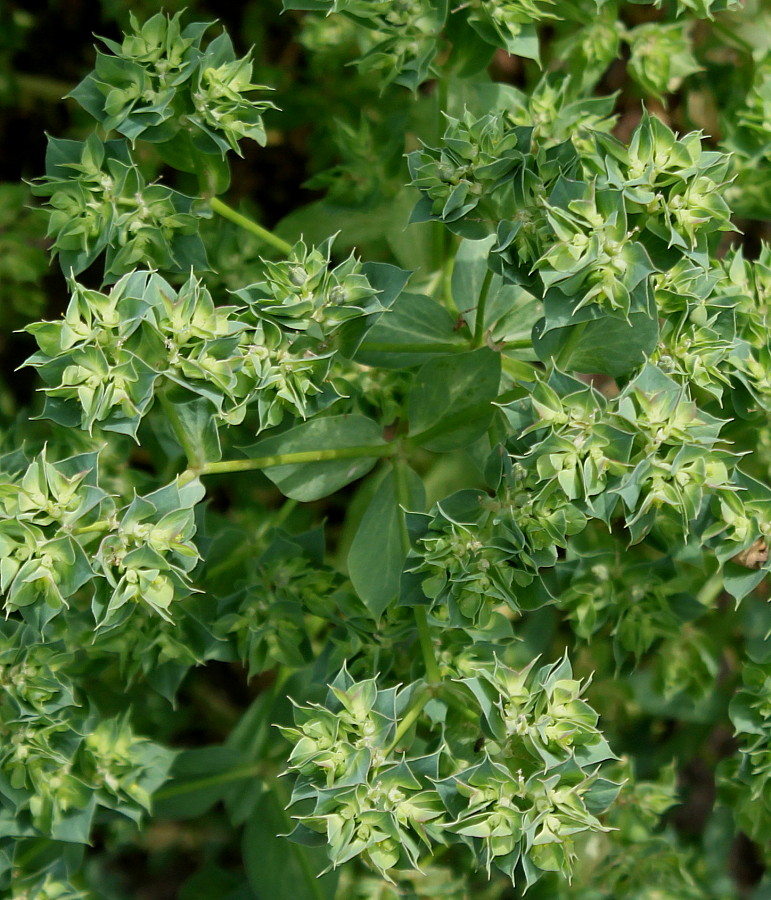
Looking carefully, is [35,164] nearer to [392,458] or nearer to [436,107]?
[436,107]

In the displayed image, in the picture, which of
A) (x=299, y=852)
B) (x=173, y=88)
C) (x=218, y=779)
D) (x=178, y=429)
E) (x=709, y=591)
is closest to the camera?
(x=178, y=429)

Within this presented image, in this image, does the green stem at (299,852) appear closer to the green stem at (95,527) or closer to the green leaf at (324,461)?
the green leaf at (324,461)

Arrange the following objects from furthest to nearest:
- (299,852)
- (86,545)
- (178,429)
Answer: (299,852) < (178,429) < (86,545)

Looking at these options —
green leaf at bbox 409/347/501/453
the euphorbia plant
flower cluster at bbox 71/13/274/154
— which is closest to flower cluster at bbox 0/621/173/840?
the euphorbia plant

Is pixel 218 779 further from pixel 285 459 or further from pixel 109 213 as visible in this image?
pixel 109 213

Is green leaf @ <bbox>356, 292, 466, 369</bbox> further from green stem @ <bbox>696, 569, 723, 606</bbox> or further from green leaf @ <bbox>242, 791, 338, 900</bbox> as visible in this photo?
green leaf @ <bbox>242, 791, 338, 900</bbox>

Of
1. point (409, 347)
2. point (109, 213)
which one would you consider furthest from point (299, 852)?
point (109, 213)

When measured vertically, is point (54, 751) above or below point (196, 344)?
below
